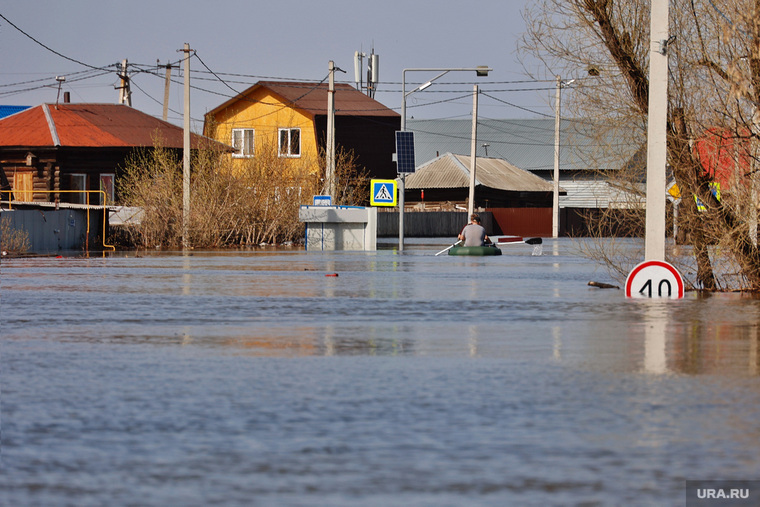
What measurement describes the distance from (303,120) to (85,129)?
17.4 m

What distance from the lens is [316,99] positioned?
72.5m

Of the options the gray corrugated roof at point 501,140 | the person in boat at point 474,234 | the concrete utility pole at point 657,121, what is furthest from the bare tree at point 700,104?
the gray corrugated roof at point 501,140

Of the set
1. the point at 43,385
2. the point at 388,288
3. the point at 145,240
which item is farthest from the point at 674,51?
→ the point at 145,240

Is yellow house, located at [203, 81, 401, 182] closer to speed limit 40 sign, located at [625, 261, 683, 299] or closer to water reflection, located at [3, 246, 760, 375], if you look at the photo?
water reflection, located at [3, 246, 760, 375]

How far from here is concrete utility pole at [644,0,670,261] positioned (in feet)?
56.5

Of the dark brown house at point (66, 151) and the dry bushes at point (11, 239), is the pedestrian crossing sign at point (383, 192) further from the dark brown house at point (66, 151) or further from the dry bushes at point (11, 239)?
the dark brown house at point (66, 151)

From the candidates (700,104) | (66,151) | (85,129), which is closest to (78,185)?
(66,151)

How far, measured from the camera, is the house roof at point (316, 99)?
70250 mm

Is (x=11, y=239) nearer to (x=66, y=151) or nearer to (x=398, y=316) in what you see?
(x=66, y=151)

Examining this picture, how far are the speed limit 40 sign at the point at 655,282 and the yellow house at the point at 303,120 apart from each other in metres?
51.1

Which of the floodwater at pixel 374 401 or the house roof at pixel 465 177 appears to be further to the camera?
the house roof at pixel 465 177

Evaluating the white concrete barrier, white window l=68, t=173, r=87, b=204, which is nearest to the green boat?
the white concrete barrier

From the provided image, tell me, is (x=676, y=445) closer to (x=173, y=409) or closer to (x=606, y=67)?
(x=173, y=409)

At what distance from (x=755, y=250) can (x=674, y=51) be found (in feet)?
10.7
